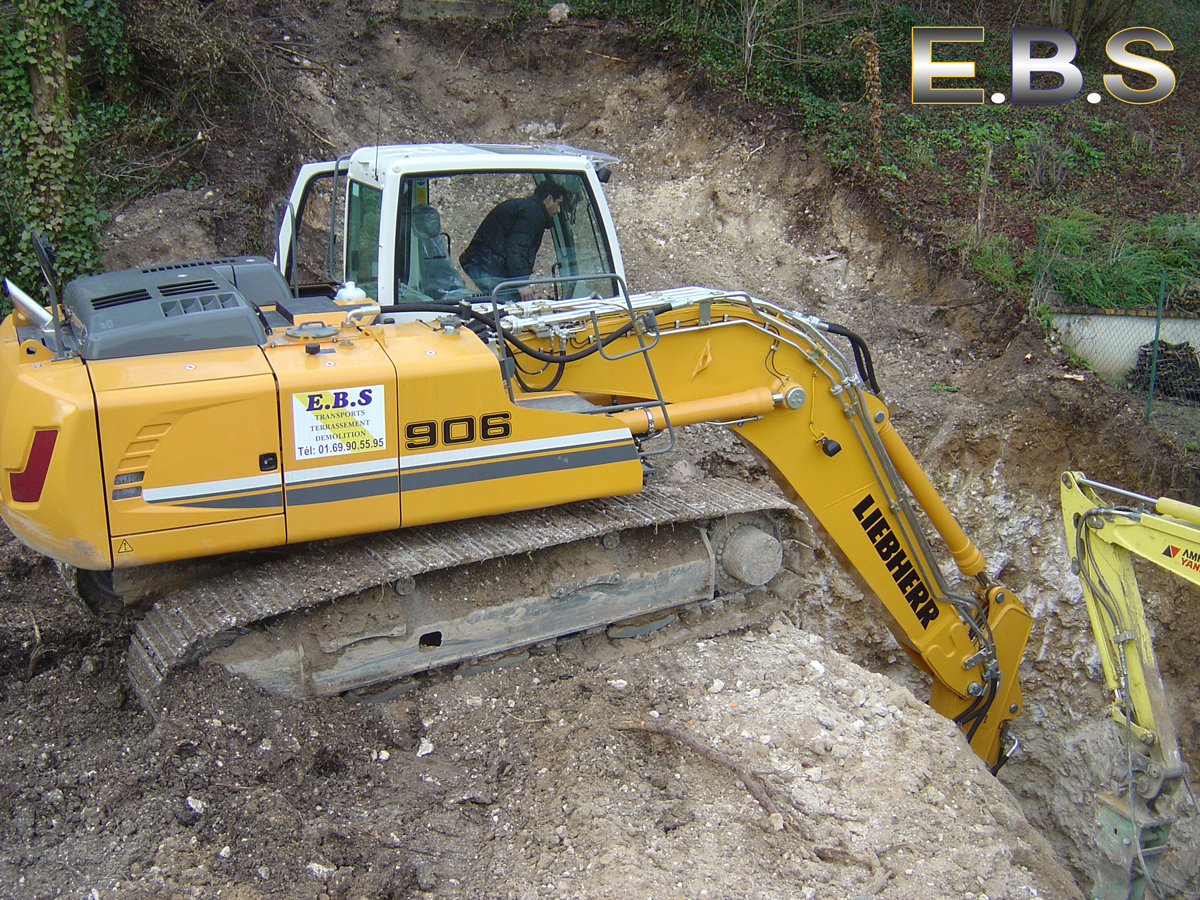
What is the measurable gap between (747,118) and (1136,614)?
27.5 ft

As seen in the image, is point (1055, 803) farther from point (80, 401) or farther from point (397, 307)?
point (80, 401)

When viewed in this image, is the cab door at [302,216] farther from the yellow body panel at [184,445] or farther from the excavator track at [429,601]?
the excavator track at [429,601]

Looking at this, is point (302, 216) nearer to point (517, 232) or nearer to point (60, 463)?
point (517, 232)

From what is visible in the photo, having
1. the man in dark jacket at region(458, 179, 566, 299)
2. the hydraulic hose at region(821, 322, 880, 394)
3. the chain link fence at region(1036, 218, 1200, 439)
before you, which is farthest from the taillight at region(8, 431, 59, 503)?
the chain link fence at region(1036, 218, 1200, 439)

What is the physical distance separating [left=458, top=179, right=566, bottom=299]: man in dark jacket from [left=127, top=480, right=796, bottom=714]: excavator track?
1.26 meters

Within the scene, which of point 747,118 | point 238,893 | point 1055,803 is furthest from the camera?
point 747,118

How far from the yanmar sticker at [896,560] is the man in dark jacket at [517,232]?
6.84ft

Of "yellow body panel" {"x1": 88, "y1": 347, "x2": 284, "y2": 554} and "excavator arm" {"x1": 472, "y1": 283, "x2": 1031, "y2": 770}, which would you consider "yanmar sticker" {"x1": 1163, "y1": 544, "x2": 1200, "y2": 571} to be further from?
"yellow body panel" {"x1": 88, "y1": 347, "x2": 284, "y2": 554}

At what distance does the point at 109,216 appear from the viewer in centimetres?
825

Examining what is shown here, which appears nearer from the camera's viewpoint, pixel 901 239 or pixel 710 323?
pixel 710 323

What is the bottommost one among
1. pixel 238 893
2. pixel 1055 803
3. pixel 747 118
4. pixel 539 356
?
pixel 1055 803

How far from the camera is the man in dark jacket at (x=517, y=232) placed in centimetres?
464

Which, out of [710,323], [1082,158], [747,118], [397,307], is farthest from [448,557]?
[1082,158]

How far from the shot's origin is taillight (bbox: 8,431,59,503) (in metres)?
3.21
